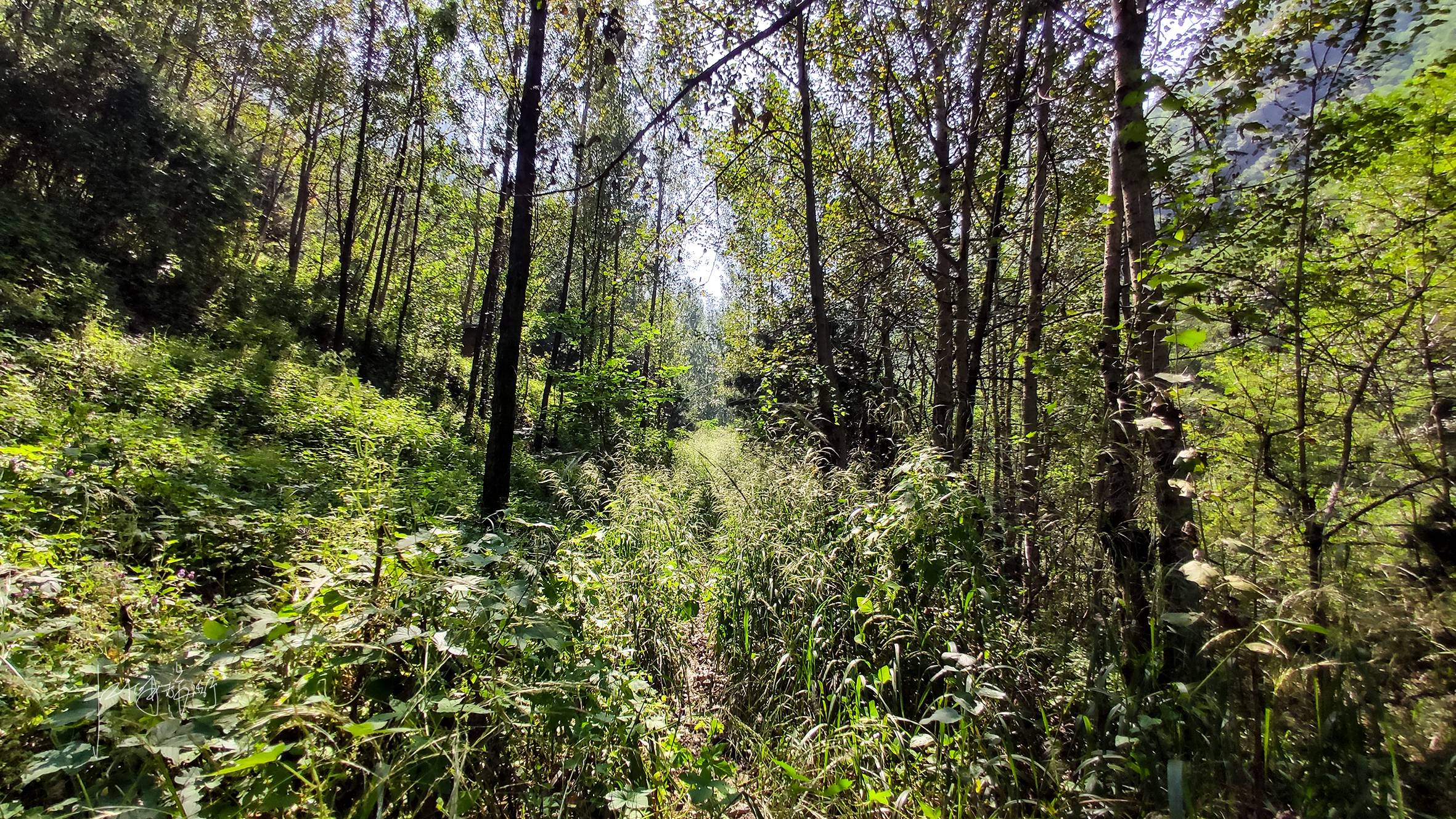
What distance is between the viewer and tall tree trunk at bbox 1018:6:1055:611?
2.88 metres

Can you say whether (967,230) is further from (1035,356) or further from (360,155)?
(360,155)

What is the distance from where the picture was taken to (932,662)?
2.58m

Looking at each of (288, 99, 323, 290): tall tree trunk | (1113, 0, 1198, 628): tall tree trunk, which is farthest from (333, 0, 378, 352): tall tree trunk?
(1113, 0, 1198, 628): tall tree trunk

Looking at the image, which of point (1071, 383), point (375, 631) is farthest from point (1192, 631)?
point (375, 631)

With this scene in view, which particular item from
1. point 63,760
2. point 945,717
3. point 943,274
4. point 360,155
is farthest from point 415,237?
point 945,717

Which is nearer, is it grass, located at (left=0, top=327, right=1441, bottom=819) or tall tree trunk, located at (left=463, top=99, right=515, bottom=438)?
grass, located at (left=0, top=327, right=1441, bottom=819)

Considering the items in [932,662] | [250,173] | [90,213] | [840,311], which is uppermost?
[250,173]

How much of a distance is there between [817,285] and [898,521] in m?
3.93

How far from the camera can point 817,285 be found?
20.4 ft

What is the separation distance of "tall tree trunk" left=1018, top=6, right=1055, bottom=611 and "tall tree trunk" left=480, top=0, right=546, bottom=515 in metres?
5.08

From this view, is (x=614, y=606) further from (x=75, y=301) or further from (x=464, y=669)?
(x=75, y=301)

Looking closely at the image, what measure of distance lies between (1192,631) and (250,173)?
17.9m

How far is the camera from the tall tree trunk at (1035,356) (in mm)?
2875

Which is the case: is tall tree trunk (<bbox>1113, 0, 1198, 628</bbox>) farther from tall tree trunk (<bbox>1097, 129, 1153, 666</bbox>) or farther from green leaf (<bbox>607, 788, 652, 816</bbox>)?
green leaf (<bbox>607, 788, 652, 816</bbox>)
